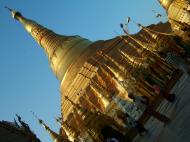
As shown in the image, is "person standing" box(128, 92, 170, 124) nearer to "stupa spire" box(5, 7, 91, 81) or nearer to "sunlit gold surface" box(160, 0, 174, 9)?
"stupa spire" box(5, 7, 91, 81)

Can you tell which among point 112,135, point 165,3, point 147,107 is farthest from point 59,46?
point 147,107

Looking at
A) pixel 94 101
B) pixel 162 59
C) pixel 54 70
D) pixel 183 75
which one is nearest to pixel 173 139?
pixel 183 75

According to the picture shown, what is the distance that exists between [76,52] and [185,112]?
2289 centimetres

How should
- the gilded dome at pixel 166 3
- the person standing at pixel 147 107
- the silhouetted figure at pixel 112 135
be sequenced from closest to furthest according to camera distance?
the person standing at pixel 147 107 → the silhouetted figure at pixel 112 135 → the gilded dome at pixel 166 3

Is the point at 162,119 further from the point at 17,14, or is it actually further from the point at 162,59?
the point at 17,14

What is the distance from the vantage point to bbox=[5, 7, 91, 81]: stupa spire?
39906 millimetres

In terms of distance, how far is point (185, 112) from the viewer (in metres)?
17.7

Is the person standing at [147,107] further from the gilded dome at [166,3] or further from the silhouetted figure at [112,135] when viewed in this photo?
the gilded dome at [166,3]

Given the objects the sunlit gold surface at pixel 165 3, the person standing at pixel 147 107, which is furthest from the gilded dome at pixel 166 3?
the person standing at pixel 147 107

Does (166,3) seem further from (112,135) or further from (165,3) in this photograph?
(112,135)

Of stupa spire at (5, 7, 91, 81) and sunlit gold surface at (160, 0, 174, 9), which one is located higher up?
sunlit gold surface at (160, 0, 174, 9)

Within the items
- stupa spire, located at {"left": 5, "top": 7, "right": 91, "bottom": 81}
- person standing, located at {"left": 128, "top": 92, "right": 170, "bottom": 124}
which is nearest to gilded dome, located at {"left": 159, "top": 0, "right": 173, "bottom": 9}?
stupa spire, located at {"left": 5, "top": 7, "right": 91, "bottom": 81}

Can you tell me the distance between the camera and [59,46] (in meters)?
41.5

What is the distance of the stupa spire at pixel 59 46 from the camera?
3991cm
